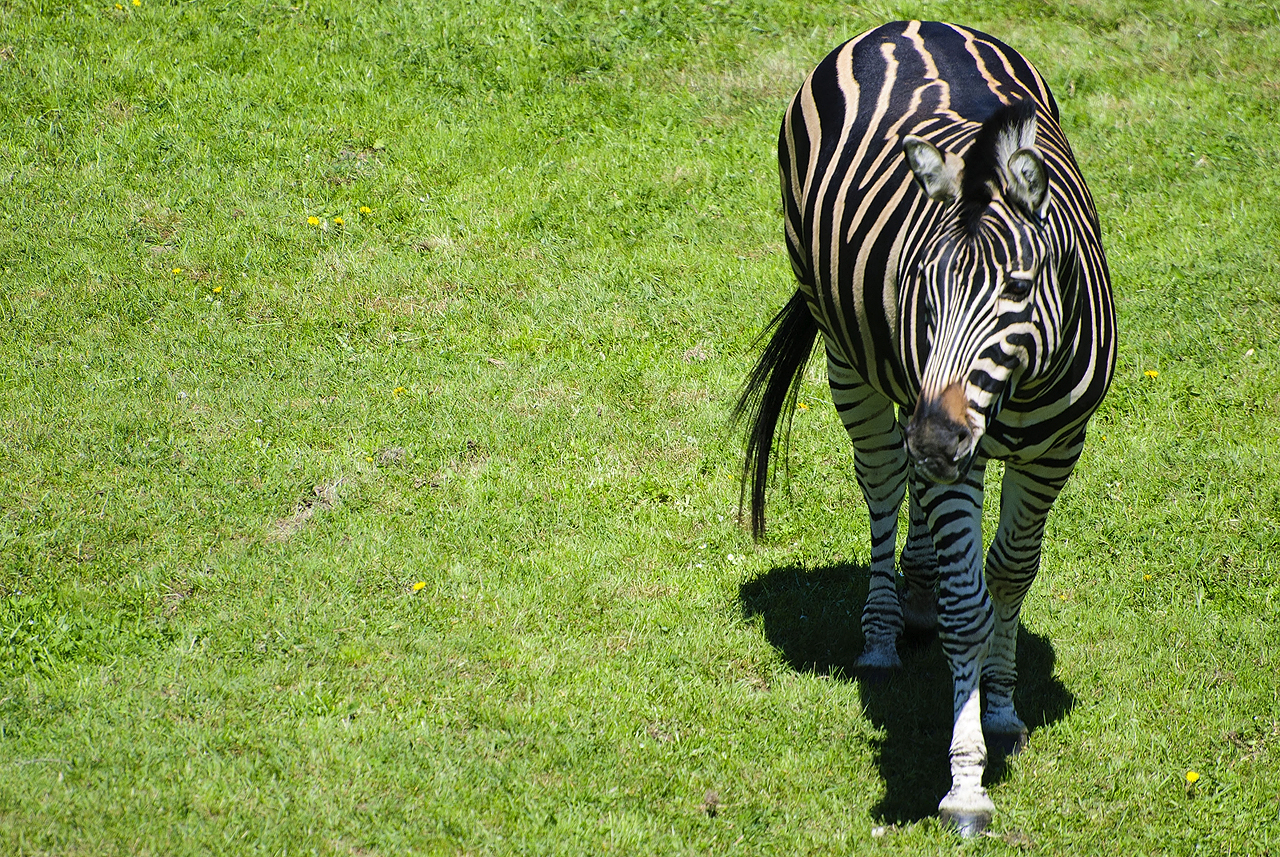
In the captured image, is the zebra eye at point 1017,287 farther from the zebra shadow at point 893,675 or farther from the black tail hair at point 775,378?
the zebra shadow at point 893,675

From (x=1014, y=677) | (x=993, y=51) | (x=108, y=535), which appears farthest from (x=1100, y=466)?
(x=108, y=535)

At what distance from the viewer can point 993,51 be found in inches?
206

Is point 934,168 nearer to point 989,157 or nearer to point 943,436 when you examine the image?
point 989,157

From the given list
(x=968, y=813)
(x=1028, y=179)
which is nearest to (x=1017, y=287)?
(x=1028, y=179)

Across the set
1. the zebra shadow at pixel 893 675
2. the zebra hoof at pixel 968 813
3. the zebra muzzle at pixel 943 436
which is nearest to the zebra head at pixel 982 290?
the zebra muzzle at pixel 943 436

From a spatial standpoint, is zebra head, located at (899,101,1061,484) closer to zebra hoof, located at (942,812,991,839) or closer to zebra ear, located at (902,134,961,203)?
zebra ear, located at (902,134,961,203)

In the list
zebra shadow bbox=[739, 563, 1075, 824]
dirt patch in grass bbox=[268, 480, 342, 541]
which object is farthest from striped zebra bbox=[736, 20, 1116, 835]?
dirt patch in grass bbox=[268, 480, 342, 541]

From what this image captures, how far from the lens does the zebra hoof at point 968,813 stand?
4.25 meters

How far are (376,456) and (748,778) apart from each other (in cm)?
283

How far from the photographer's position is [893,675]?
517cm

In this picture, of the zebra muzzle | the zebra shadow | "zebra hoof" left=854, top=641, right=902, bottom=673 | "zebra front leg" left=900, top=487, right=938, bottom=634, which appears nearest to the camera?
the zebra muzzle

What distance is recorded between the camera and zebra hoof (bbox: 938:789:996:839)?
4254mm

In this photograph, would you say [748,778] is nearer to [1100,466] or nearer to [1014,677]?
[1014,677]

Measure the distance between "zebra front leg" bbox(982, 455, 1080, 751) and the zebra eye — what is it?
1.00m
